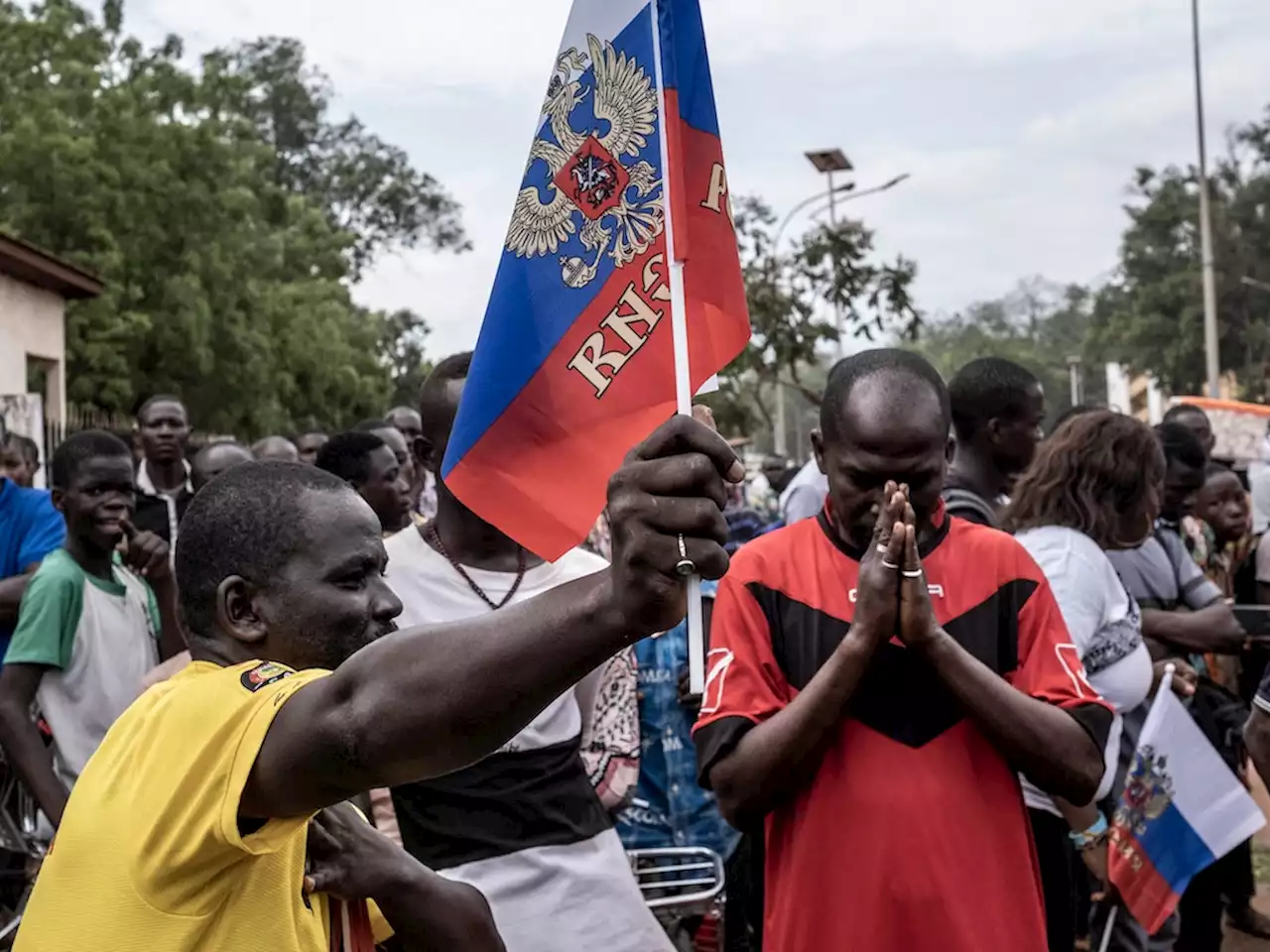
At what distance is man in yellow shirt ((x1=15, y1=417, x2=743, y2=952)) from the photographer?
1.52m

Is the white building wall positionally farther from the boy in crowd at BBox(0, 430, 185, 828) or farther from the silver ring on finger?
→ the silver ring on finger

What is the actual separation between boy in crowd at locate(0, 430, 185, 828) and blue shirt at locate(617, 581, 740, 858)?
A: 1.52 meters

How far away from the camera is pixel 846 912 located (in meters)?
2.63

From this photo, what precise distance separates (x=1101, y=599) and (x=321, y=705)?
2523 millimetres

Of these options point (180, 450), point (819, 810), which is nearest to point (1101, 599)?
point (819, 810)

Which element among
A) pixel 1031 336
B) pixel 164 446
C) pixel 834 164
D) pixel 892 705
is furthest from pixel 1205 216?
pixel 1031 336

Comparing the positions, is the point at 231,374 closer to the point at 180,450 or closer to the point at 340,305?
the point at 340,305

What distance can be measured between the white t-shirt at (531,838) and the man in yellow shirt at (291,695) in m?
0.76

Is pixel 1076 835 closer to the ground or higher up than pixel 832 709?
closer to the ground

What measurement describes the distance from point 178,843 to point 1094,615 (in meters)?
2.55

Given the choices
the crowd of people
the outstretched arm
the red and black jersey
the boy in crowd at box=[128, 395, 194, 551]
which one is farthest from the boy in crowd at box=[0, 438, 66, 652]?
the outstretched arm

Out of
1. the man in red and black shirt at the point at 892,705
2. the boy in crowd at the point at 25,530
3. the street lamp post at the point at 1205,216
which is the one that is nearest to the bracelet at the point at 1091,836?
the man in red and black shirt at the point at 892,705

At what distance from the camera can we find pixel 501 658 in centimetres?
153

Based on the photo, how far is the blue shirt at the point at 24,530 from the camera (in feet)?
18.3
